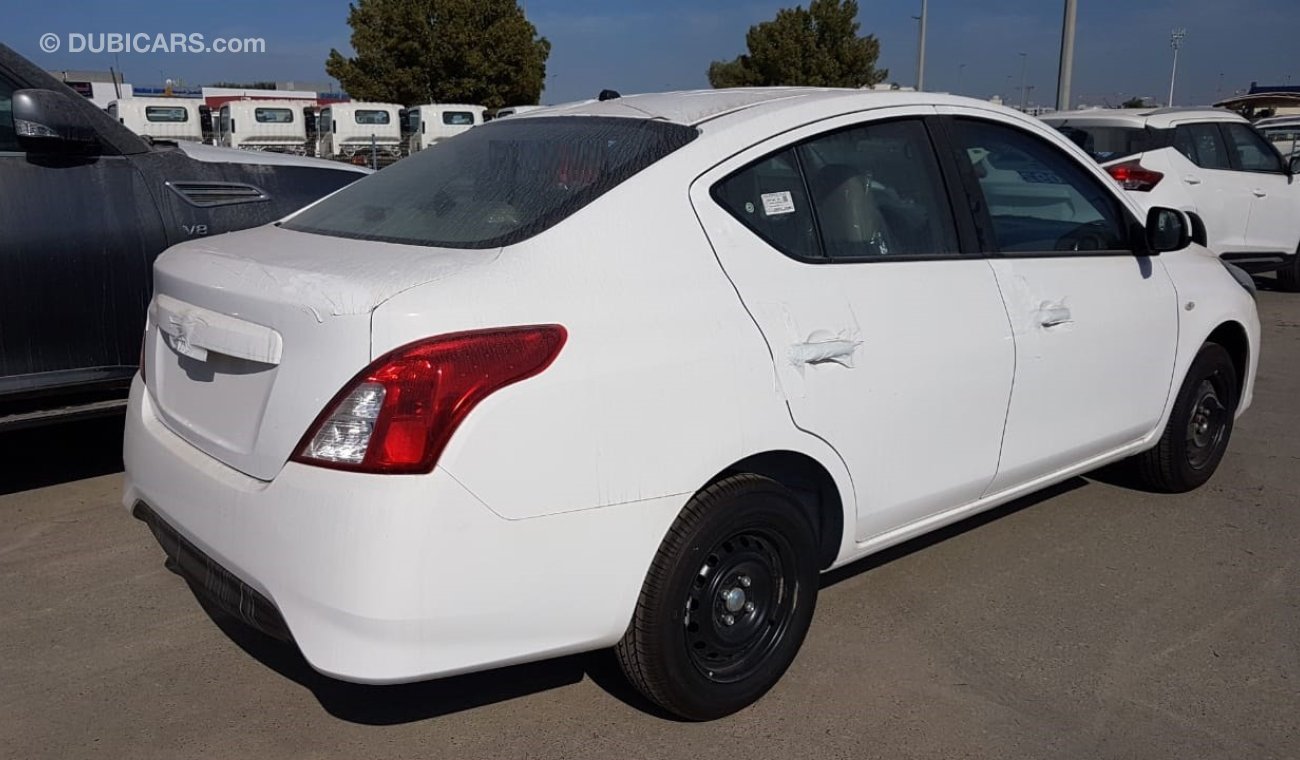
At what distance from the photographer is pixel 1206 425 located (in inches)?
184

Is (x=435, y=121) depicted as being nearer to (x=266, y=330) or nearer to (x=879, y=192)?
(x=879, y=192)

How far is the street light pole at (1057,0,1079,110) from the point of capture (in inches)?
621

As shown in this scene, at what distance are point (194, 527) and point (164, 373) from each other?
52cm

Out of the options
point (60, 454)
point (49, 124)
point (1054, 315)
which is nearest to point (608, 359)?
point (1054, 315)

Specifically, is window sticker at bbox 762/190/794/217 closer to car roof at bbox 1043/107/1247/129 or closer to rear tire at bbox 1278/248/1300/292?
car roof at bbox 1043/107/1247/129

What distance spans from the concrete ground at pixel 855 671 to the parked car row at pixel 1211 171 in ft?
19.2

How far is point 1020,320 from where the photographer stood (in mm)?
3436

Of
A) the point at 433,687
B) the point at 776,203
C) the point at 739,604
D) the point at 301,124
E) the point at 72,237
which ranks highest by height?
the point at 301,124

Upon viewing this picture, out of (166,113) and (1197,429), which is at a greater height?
(166,113)

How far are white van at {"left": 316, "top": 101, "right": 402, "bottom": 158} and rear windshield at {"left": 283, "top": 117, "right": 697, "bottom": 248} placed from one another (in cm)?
2816

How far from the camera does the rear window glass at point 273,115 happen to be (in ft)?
100

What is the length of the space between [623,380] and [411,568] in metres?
0.61

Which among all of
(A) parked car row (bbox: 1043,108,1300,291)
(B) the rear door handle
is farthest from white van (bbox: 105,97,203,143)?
(B) the rear door handle

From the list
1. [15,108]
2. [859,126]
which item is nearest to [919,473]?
[859,126]
